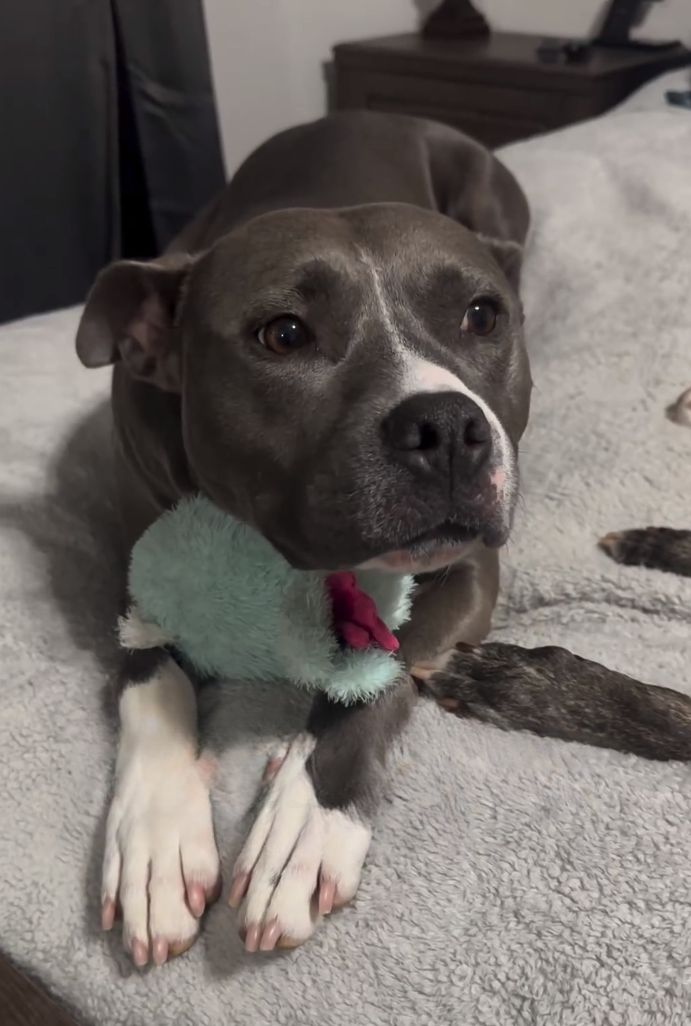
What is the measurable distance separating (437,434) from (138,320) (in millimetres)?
606

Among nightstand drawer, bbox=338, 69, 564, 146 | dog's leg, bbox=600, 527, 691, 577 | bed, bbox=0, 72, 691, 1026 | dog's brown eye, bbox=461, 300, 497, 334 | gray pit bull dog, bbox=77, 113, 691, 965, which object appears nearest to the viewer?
bed, bbox=0, 72, 691, 1026

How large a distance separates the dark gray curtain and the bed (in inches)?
54.5

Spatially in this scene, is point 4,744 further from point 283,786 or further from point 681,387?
point 681,387

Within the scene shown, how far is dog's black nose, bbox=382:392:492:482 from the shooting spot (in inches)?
45.8

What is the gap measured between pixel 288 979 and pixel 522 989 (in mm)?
242

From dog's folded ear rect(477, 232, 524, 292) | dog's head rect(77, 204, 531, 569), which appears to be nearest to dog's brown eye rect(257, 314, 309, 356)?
dog's head rect(77, 204, 531, 569)

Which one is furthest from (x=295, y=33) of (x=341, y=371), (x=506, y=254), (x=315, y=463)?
(x=315, y=463)

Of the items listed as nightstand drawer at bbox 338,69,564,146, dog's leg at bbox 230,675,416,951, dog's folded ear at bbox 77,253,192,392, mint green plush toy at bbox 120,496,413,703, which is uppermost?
dog's folded ear at bbox 77,253,192,392

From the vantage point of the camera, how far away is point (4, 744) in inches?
53.1

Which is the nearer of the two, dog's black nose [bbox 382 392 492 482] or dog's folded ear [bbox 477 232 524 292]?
dog's black nose [bbox 382 392 492 482]

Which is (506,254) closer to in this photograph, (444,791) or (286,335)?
(286,335)

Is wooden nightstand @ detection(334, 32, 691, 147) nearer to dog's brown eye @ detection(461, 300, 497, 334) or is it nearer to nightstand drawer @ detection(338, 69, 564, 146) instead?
nightstand drawer @ detection(338, 69, 564, 146)

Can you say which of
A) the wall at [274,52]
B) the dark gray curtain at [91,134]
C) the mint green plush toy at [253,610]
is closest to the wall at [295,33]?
the wall at [274,52]

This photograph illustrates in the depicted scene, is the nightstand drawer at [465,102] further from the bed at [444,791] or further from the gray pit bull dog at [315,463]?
the gray pit bull dog at [315,463]
